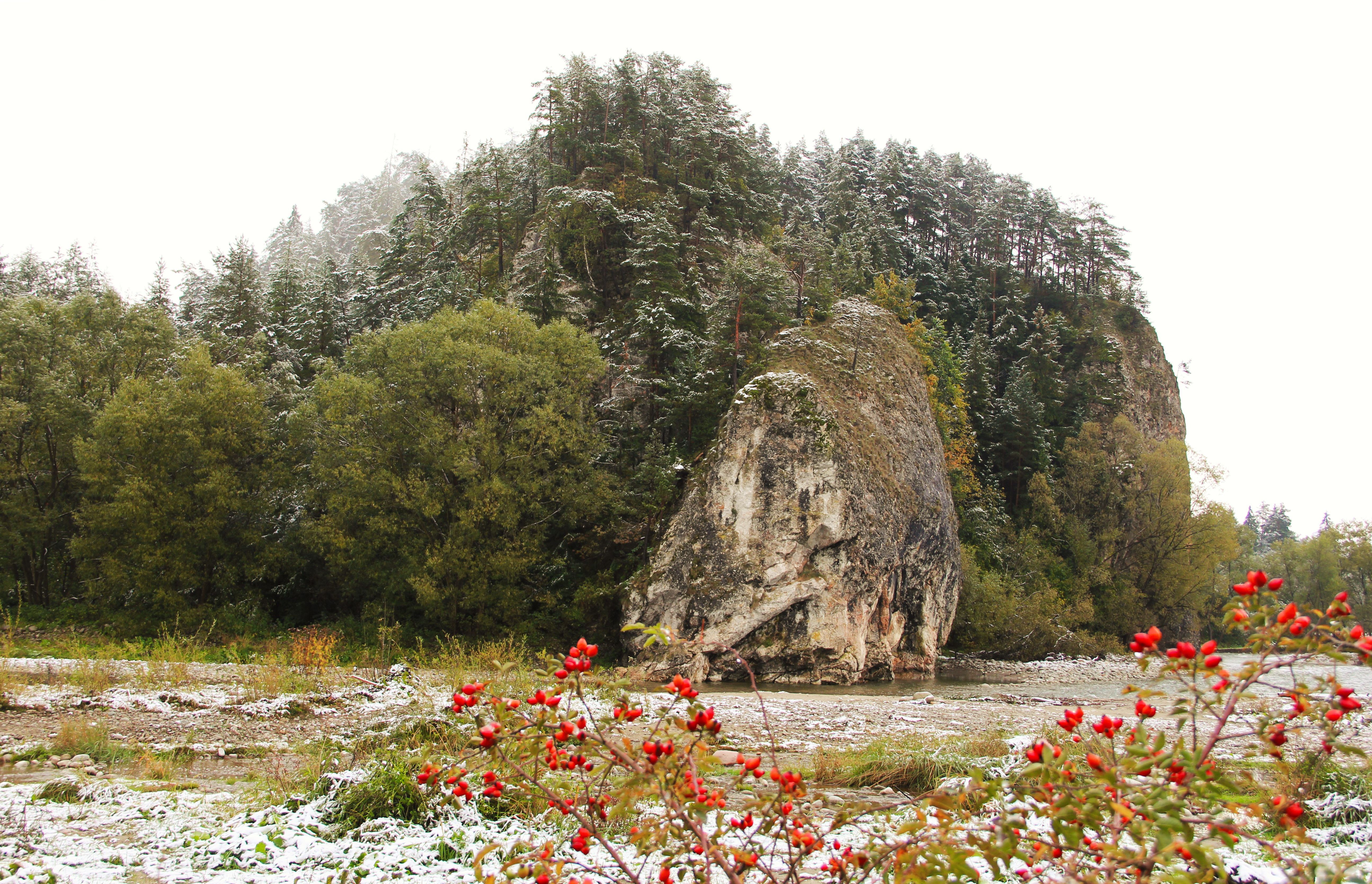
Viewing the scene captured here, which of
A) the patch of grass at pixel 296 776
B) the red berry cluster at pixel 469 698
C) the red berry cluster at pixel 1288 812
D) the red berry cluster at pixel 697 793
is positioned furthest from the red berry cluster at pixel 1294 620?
the patch of grass at pixel 296 776

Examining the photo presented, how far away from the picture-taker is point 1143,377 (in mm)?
53000

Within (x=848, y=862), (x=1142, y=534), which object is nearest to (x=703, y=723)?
(x=848, y=862)

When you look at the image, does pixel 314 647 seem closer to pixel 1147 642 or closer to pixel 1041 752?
pixel 1041 752

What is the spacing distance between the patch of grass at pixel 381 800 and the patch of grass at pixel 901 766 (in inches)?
156

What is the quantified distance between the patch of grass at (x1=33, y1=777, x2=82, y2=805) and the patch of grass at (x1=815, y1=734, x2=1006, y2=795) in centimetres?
646

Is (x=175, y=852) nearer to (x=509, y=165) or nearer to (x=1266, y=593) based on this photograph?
(x=1266, y=593)

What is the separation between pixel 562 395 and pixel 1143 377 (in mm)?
47066

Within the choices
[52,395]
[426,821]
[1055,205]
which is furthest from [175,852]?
[1055,205]

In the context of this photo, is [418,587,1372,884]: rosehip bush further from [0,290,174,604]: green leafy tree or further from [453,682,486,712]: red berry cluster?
[0,290,174,604]: green leafy tree

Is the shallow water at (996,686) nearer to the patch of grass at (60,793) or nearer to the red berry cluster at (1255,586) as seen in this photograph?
the patch of grass at (60,793)

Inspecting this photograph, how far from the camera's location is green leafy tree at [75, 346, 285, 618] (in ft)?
79.2

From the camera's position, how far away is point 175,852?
4.66m

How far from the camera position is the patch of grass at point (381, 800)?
5281 mm

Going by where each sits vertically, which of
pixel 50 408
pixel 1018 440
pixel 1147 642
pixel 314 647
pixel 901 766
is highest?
pixel 1018 440
